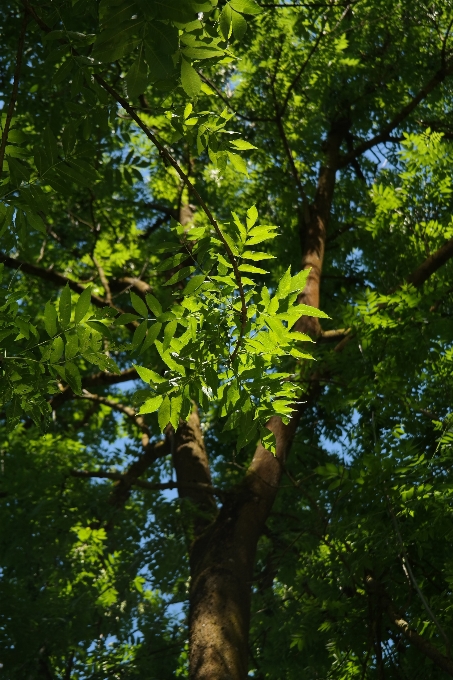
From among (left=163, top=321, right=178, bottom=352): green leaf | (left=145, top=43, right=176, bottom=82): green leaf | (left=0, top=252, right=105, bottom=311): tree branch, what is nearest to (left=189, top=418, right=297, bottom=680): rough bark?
(left=0, top=252, right=105, bottom=311): tree branch

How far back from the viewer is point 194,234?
2.69 meters

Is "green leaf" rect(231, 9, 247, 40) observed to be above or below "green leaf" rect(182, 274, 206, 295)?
above

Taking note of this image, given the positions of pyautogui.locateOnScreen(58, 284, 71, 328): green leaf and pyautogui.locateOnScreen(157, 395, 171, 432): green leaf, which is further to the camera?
pyautogui.locateOnScreen(157, 395, 171, 432): green leaf

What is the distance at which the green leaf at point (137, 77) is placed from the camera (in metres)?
1.98

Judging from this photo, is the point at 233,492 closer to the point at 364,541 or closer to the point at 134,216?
the point at 364,541

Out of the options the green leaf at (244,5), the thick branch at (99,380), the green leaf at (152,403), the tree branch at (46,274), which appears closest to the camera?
the green leaf at (244,5)

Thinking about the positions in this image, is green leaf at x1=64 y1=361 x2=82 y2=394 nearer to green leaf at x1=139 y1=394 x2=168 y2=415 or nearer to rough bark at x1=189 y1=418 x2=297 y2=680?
green leaf at x1=139 y1=394 x2=168 y2=415

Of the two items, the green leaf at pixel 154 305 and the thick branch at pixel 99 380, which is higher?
the thick branch at pixel 99 380

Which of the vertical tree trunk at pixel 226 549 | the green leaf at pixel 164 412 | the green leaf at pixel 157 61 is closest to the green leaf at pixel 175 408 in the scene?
the green leaf at pixel 164 412

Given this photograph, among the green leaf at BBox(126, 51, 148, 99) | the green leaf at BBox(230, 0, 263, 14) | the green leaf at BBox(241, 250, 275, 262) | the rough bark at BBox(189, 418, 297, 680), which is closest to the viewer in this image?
the green leaf at BBox(126, 51, 148, 99)

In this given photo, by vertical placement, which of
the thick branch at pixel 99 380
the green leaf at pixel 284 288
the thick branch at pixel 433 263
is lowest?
the green leaf at pixel 284 288

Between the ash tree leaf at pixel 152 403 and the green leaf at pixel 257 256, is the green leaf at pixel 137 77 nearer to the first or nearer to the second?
the green leaf at pixel 257 256

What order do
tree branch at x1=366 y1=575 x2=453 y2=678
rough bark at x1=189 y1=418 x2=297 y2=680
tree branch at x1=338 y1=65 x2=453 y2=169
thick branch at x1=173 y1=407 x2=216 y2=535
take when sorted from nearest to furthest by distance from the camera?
tree branch at x1=366 y1=575 x2=453 y2=678
rough bark at x1=189 y1=418 x2=297 y2=680
thick branch at x1=173 y1=407 x2=216 y2=535
tree branch at x1=338 y1=65 x2=453 y2=169

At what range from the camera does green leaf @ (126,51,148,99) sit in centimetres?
198
